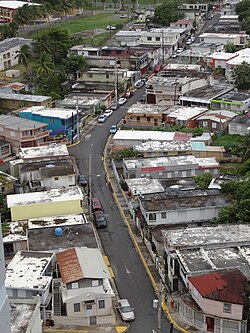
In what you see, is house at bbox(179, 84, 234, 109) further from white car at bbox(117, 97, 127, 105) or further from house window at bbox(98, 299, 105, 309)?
house window at bbox(98, 299, 105, 309)

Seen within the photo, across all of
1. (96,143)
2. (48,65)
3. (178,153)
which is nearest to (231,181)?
(178,153)

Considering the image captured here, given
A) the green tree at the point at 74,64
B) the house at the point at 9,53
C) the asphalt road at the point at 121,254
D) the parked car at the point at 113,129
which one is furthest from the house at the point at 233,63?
the house at the point at 9,53

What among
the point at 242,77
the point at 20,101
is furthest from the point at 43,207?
the point at 242,77

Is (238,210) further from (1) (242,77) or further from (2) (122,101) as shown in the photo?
(2) (122,101)

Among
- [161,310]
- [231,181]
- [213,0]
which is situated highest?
[213,0]

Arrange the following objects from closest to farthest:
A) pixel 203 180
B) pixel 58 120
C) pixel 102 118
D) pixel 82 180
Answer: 1. pixel 203 180
2. pixel 82 180
3. pixel 58 120
4. pixel 102 118

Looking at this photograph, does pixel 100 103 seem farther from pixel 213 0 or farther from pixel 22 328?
pixel 213 0
